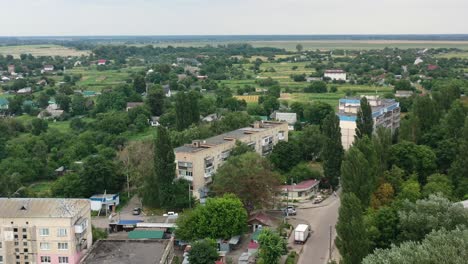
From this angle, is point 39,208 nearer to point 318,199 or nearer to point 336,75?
point 318,199

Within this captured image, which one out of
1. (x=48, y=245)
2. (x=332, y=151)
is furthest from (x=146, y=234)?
(x=332, y=151)

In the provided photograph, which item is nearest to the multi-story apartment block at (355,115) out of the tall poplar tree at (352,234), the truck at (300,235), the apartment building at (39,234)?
the truck at (300,235)

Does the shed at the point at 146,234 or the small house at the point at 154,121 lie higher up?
the small house at the point at 154,121

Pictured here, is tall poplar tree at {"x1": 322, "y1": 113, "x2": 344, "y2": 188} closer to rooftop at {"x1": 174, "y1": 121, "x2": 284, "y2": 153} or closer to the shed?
rooftop at {"x1": 174, "y1": 121, "x2": 284, "y2": 153}

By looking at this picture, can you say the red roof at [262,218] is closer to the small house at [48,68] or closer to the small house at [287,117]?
the small house at [287,117]

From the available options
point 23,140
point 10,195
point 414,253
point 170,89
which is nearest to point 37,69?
point 170,89

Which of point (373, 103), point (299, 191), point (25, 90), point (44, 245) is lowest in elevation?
point (299, 191)

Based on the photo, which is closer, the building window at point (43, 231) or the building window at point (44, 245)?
the building window at point (43, 231)
